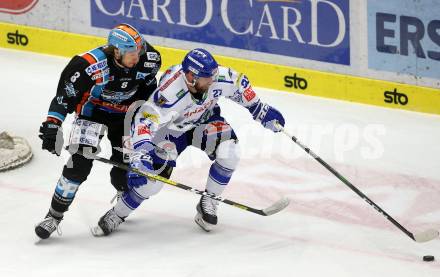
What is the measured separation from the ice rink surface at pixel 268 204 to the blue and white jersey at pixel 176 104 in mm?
822

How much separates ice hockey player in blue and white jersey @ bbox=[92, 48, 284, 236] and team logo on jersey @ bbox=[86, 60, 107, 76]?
382 mm

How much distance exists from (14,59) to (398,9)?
3.91 m

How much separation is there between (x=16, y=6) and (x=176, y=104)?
455cm

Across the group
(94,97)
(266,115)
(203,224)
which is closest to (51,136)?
(94,97)

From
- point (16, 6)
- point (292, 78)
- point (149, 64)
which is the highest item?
point (149, 64)

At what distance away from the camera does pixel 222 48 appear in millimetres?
10000

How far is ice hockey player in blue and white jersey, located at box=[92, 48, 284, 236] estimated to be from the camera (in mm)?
6578

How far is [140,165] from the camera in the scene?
655cm

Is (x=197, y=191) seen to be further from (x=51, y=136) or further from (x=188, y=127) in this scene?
(x=51, y=136)

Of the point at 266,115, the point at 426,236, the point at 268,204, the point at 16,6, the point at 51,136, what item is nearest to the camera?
the point at 51,136

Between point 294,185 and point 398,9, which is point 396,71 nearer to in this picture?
point 398,9

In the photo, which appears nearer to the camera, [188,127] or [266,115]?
[188,127]

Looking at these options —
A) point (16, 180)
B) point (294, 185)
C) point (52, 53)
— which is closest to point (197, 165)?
point (294, 185)

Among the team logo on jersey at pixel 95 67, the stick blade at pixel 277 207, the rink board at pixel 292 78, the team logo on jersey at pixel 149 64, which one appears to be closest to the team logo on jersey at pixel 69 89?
the team logo on jersey at pixel 95 67
